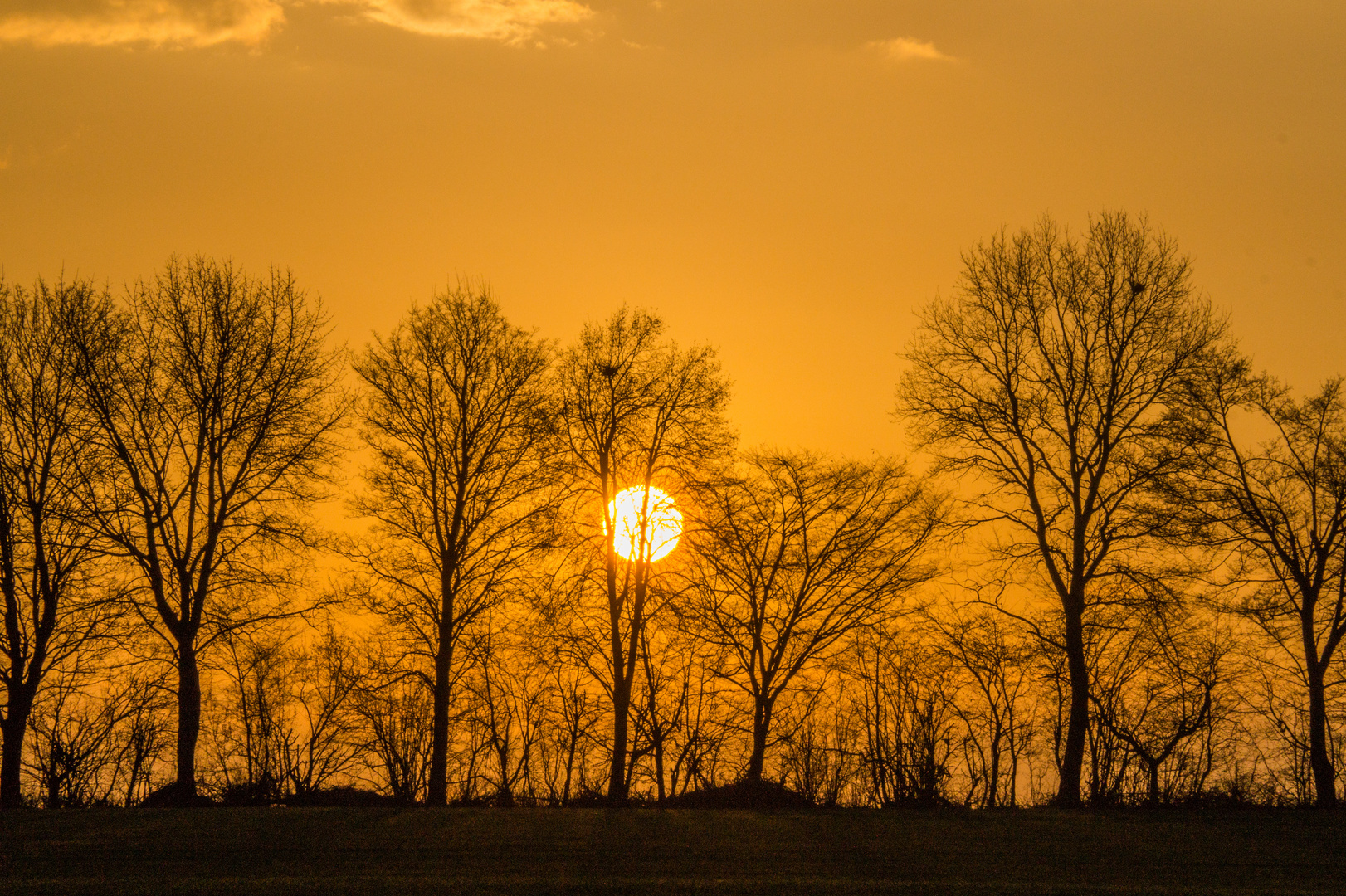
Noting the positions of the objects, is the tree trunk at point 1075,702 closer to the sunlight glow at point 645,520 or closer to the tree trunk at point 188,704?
the sunlight glow at point 645,520

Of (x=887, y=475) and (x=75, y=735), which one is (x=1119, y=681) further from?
(x=75, y=735)

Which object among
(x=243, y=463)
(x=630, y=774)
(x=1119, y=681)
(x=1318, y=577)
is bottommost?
(x=630, y=774)

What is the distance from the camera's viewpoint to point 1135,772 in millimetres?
24938

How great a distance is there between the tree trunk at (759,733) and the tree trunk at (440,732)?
8380mm

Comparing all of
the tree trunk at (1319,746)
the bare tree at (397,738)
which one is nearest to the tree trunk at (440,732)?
the bare tree at (397,738)

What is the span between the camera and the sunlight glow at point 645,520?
26125mm

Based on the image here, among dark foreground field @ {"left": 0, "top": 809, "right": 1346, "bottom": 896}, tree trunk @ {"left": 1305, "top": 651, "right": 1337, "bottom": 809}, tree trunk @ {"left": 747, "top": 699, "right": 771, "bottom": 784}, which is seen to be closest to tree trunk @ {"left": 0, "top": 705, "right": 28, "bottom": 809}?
dark foreground field @ {"left": 0, "top": 809, "right": 1346, "bottom": 896}

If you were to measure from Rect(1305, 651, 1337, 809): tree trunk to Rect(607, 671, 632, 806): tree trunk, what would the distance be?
13811 millimetres

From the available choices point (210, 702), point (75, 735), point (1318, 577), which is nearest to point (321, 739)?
point (210, 702)

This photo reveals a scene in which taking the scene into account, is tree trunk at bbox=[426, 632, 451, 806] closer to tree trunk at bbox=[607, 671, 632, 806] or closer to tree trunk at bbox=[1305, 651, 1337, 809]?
tree trunk at bbox=[607, 671, 632, 806]

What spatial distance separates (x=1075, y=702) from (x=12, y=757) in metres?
23.4

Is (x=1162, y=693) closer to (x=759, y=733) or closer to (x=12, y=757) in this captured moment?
(x=759, y=733)

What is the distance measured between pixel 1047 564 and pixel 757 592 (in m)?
10.7

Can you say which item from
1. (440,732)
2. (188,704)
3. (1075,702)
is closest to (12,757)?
(188,704)
